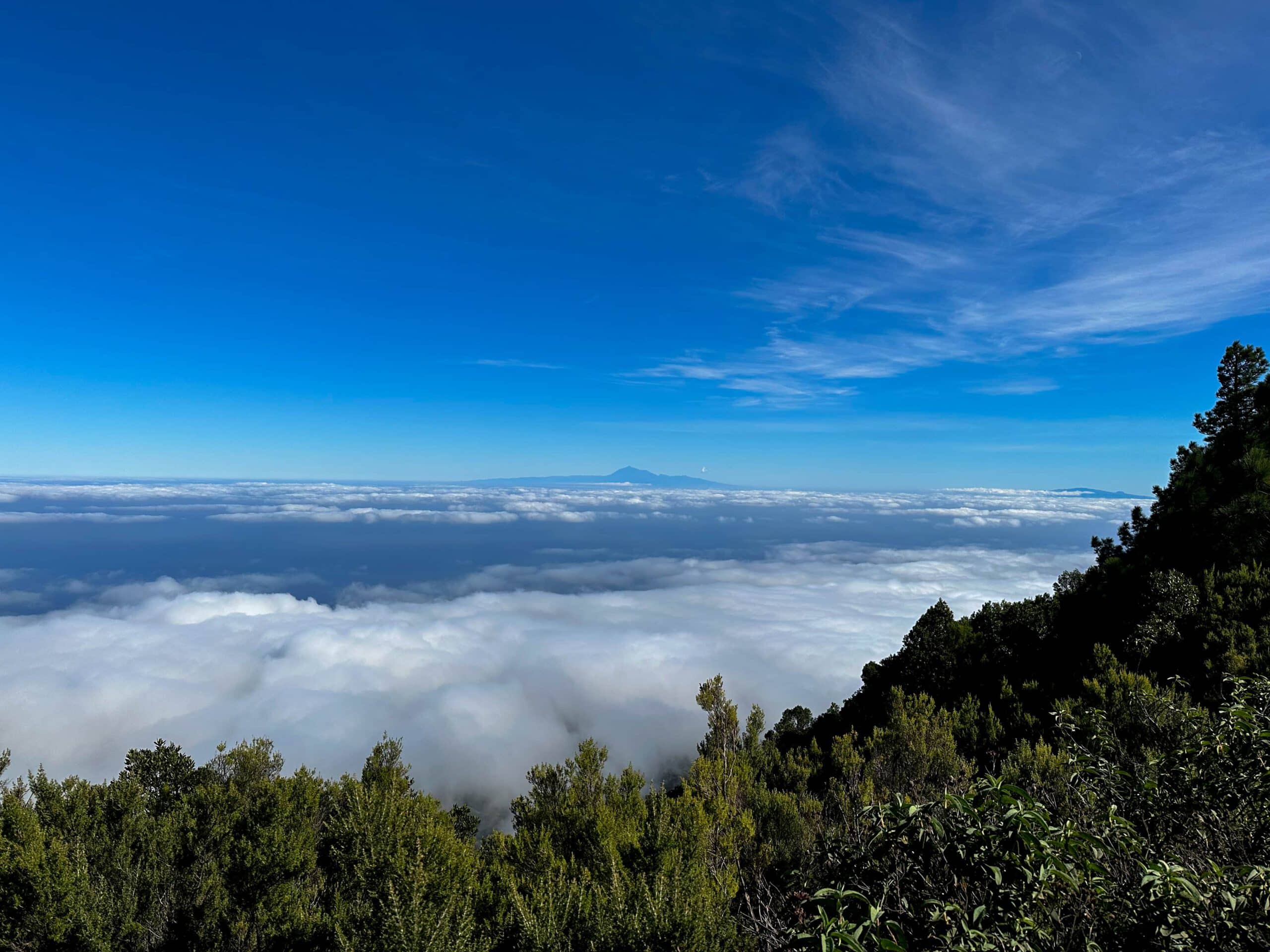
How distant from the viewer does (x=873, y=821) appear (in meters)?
3.95

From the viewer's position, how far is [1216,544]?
104ft

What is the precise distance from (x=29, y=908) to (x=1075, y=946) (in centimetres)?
2503

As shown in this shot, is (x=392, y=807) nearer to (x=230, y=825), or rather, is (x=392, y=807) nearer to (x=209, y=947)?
(x=209, y=947)

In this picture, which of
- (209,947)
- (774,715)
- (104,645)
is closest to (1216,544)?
(209,947)

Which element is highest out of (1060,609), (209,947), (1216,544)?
(1216,544)

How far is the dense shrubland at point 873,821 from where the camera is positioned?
3.28m

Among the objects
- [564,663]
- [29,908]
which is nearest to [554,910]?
[29,908]

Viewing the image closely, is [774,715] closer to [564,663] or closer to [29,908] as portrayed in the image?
[564,663]

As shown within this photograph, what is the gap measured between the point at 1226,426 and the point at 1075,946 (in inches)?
1952

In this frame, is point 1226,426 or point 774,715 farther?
point 774,715

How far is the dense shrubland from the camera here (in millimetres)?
3283

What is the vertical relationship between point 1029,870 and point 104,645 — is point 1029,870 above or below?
above

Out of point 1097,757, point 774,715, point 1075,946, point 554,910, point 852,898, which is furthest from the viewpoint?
point 774,715

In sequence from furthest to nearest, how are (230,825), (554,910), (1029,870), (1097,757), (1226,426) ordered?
(1226,426) → (230,825) → (554,910) → (1097,757) → (1029,870)
